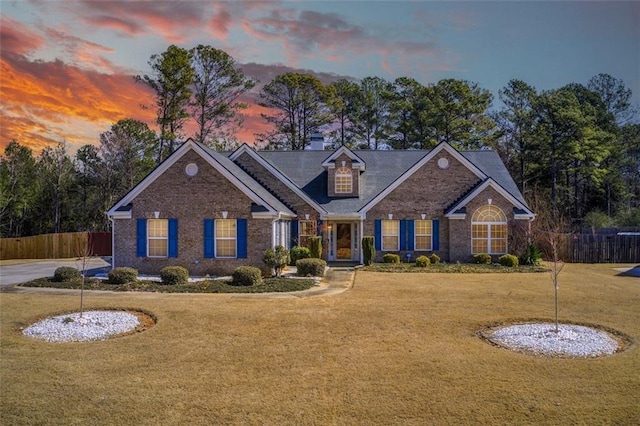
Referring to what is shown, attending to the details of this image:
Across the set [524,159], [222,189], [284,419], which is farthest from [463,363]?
[524,159]

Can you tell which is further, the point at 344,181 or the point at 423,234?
the point at 344,181

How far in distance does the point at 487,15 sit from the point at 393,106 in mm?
30753

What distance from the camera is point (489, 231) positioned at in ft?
84.0

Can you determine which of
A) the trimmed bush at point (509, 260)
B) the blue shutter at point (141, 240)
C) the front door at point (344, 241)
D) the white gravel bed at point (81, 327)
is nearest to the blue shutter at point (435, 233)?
the trimmed bush at point (509, 260)

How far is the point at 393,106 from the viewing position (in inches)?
1848

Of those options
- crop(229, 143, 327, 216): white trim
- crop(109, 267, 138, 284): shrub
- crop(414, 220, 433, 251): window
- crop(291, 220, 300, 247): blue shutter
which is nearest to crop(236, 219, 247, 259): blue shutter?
crop(109, 267, 138, 284): shrub

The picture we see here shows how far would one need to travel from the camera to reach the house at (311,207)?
2080 centimetres

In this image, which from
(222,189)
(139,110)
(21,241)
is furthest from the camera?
(139,110)

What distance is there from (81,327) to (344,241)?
18.2 metres

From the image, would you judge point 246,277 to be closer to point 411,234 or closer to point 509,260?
point 411,234

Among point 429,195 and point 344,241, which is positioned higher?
point 429,195

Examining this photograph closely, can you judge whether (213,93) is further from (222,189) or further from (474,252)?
(474,252)

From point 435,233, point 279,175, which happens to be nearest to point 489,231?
point 435,233

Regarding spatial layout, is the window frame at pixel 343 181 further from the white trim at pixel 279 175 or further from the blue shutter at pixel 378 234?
the blue shutter at pixel 378 234
